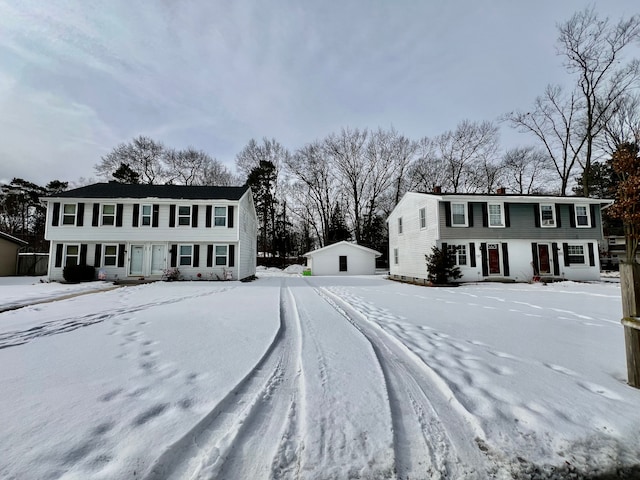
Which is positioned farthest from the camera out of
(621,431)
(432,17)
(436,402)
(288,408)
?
(432,17)

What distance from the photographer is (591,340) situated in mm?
4035

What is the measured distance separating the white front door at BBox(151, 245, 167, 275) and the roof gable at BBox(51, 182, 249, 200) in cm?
320

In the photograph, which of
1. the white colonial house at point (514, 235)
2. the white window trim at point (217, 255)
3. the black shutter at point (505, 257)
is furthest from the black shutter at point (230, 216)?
the black shutter at point (505, 257)

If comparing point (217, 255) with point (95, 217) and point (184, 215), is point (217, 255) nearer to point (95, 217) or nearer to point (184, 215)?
point (184, 215)

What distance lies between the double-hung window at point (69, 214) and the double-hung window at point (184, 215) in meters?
5.82

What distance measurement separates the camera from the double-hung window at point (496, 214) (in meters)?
16.0

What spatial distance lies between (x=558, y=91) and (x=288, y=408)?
104 ft

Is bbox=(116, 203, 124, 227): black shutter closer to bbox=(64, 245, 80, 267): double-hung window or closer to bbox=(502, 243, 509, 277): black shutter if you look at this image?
bbox=(64, 245, 80, 267): double-hung window

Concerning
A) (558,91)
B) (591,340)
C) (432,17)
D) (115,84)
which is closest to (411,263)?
(432,17)

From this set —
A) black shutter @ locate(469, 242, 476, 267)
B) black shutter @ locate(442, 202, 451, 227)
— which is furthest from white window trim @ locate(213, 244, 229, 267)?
black shutter @ locate(469, 242, 476, 267)

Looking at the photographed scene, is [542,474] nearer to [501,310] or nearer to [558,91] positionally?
[501,310]

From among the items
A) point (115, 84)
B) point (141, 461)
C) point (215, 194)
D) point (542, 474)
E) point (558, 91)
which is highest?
point (558, 91)

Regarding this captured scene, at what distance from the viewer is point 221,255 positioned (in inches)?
642

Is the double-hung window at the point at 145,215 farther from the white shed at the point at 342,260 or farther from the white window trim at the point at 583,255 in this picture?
the white window trim at the point at 583,255
